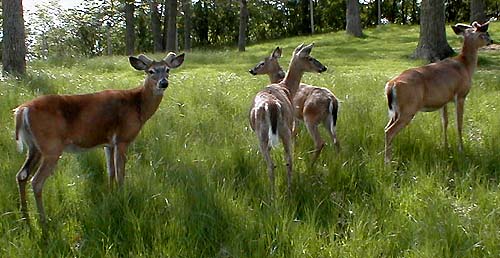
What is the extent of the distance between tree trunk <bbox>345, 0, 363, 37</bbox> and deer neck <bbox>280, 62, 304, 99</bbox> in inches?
712

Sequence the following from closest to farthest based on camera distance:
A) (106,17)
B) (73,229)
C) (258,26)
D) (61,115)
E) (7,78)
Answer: (73,229)
(61,115)
(7,78)
(106,17)
(258,26)

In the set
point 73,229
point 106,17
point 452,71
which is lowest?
point 73,229

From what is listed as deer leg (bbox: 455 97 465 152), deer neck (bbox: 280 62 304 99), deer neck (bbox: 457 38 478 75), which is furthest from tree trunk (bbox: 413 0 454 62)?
deer neck (bbox: 280 62 304 99)

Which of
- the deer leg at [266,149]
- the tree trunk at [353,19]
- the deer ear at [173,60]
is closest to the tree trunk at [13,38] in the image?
the deer ear at [173,60]

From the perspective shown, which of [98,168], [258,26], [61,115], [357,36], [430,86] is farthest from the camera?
[258,26]

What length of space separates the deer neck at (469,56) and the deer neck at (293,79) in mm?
1916

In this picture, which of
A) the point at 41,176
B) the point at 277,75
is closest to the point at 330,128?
the point at 277,75

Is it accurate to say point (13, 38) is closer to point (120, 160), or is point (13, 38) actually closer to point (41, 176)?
point (120, 160)

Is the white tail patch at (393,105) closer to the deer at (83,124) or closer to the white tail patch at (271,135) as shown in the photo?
the white tail patch at (271,135)

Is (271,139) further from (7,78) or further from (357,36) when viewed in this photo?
(357,36)

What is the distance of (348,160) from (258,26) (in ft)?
114

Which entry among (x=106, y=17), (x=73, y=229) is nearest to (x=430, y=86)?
(x=73, y=229)

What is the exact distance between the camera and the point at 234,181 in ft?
15.0

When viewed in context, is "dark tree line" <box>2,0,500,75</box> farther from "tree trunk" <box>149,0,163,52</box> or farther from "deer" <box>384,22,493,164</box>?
"deer" <box>384,22,493,164</box>
